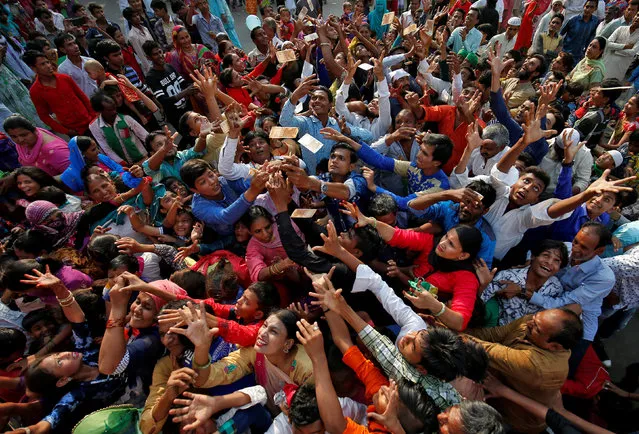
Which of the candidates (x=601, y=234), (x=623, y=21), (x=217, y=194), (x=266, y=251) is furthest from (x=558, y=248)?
(x=623, y=21)

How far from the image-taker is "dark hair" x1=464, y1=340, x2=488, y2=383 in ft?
5.78

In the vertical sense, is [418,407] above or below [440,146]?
below

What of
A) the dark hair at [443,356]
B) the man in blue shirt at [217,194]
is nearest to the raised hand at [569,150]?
the dark hair at [443,356]

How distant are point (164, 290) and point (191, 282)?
0.30 meters

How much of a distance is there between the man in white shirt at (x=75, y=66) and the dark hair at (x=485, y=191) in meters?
5.23

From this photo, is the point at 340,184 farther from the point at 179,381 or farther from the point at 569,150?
the point at 569,150

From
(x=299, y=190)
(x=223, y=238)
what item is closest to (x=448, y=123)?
(x=299, y=190)

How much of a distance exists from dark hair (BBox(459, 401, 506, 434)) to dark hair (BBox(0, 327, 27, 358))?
8.87ft

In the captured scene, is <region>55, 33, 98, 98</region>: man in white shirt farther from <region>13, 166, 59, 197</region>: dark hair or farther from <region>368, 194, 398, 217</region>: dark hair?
<region>368, 194, 398, 217</region>: dark hair

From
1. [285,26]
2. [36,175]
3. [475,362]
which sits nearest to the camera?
[475,362]

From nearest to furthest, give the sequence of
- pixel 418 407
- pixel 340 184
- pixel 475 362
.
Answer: pixel 418 407 < pixel 475 362 < pixel 340 184

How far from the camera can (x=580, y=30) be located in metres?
6.52

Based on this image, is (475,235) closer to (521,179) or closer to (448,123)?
(521,179)

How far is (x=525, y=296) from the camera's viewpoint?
244cm
